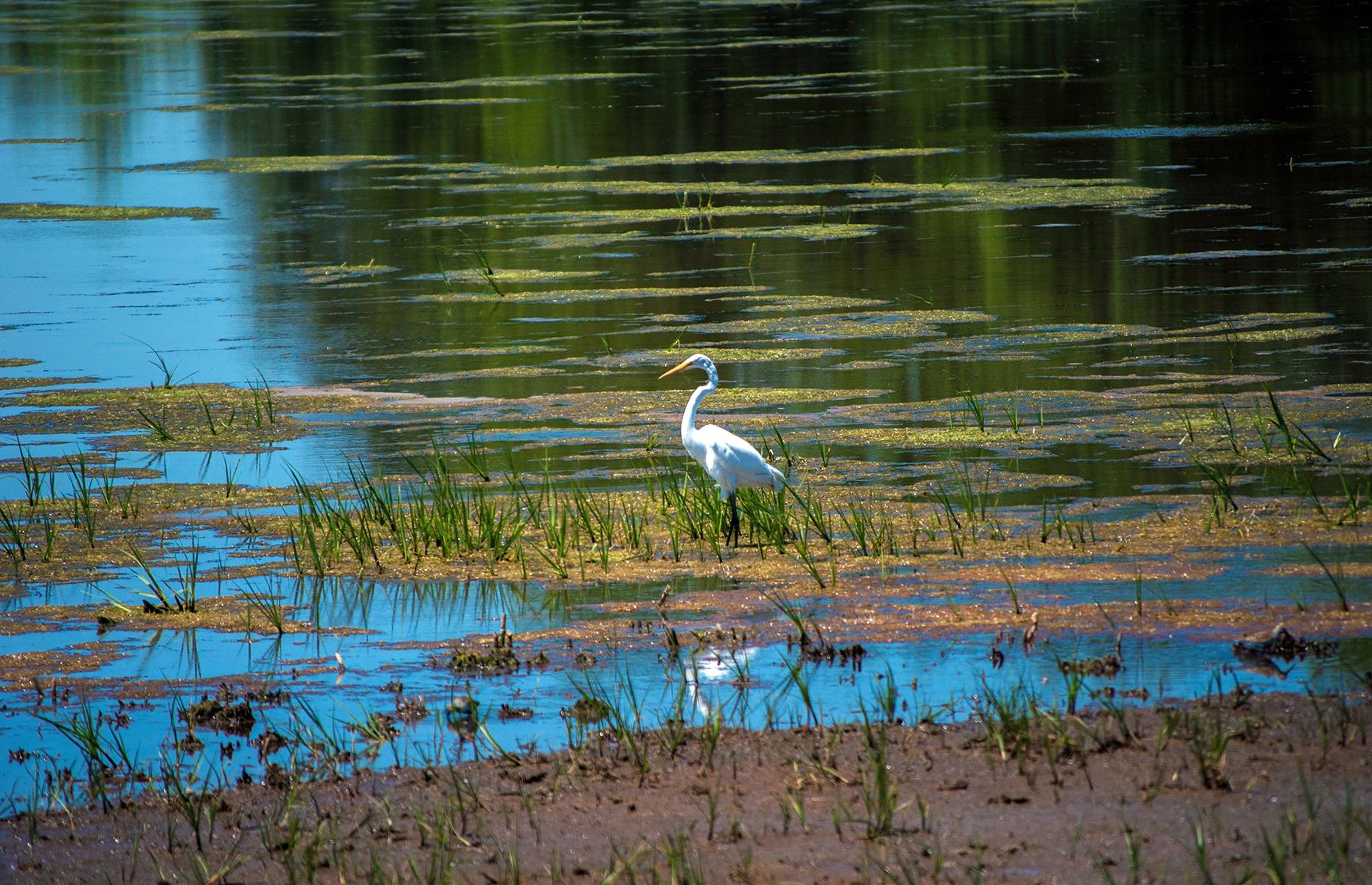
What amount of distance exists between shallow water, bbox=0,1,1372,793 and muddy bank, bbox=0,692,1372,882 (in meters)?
0.48

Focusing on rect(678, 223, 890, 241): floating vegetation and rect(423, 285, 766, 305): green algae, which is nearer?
rect(423, 285, 766, 305): green algae

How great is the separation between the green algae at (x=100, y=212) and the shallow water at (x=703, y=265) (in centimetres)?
15

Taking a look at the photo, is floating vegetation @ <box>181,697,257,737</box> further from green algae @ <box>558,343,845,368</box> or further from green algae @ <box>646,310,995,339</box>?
green algae @ <box>646,310,995,339</box>

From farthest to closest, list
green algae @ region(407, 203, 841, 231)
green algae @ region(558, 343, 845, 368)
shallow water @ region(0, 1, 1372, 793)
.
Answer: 1. green algae @ region(407, 203, 841, 231)
2. green algae @ region(558, 343, 845, 368)
3. shallow water @ region(0, 1, 1372, 793)

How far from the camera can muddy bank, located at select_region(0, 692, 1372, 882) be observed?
3729mm

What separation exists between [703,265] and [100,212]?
265 inches

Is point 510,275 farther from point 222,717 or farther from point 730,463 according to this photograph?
point 222,717

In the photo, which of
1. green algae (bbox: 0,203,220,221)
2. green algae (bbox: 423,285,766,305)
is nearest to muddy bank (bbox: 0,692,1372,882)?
green algae (bbox: 423,285,766,305)

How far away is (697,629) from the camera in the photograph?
5.60 metres

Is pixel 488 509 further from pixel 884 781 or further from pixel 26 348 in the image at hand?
Answer: pixel 26 348

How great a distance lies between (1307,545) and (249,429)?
209 inches

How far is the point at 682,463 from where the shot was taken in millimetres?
7980

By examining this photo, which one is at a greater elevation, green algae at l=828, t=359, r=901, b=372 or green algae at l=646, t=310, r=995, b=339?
green algae at l=646, t=310, r=995, b=339

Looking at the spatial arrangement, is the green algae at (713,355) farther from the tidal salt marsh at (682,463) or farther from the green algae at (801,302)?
the green algae at (801,302)
